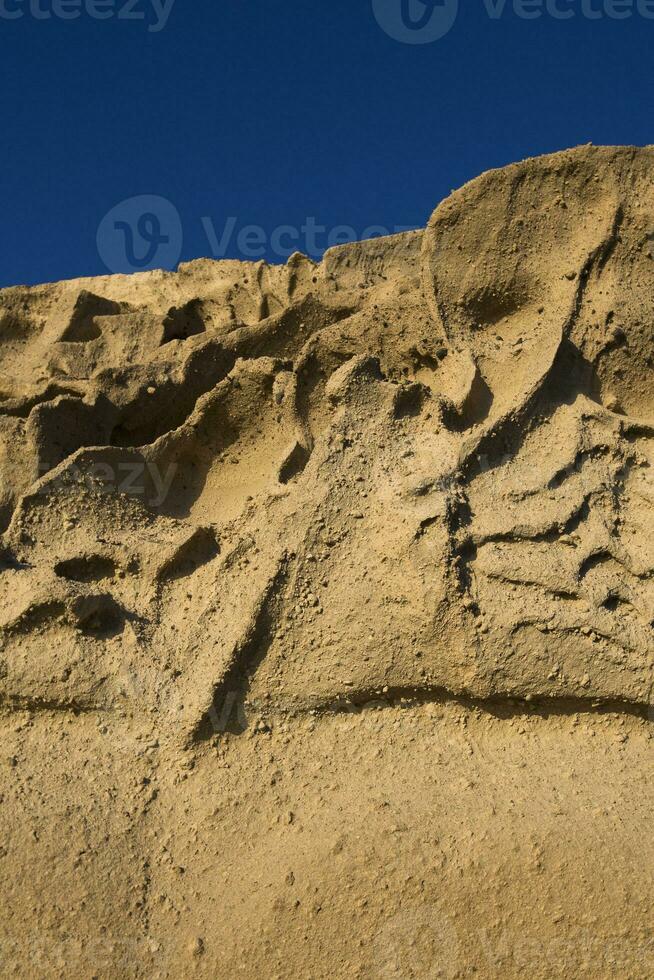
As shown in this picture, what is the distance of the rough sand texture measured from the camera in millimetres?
2381

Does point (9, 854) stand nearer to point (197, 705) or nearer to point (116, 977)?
point (116, 977)

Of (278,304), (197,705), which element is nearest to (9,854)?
(197,705)

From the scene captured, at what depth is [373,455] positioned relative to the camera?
3.05 meters

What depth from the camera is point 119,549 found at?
3.02m

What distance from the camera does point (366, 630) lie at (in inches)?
109

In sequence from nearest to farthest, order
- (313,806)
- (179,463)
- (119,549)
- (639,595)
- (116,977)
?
(116,977)
(313,806)
(639,595)
(119,549)
(179,463)

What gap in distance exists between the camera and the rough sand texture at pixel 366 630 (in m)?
2.38

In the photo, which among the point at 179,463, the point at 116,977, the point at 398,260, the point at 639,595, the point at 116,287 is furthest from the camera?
the point at 116,287

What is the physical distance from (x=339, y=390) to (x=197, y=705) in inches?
48.2

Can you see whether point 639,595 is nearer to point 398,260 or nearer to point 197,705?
point 197,705

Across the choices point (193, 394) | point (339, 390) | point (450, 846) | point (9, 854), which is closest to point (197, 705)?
point (9, 854)

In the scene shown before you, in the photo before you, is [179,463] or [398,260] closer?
[179,463]

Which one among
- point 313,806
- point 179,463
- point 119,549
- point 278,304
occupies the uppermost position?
point 278,304

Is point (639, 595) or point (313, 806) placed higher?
point (639, 595)
